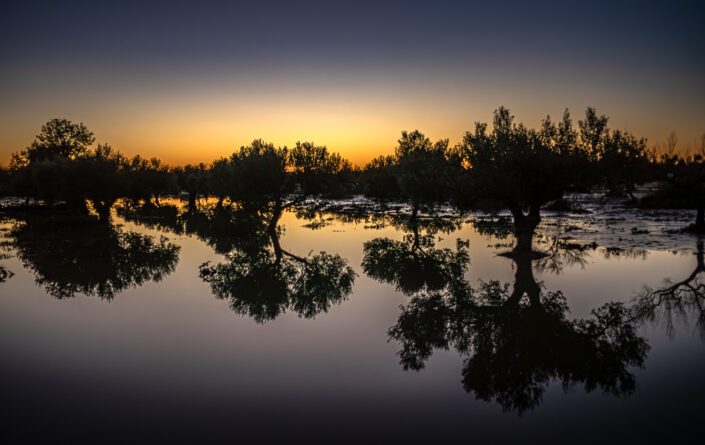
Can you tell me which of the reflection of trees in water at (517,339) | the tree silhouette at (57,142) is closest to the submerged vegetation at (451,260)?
the reflection of trees in water at (517,339)

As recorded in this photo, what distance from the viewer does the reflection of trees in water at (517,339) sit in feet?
36.0

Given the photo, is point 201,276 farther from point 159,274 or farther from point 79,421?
point 79,421

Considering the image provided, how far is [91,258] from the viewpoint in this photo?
30703 mm

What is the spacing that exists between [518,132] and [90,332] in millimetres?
32511

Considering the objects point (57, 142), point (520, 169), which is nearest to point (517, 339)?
point (520, 169)

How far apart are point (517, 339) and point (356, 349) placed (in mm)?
6269

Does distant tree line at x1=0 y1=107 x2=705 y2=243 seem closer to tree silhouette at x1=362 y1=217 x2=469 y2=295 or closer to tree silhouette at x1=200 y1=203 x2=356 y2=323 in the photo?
tree silhouette at x1=362 y1=217 x2=469 y2=295

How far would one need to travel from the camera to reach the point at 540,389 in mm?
10602

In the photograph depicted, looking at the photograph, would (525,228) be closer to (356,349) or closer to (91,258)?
(356,349)

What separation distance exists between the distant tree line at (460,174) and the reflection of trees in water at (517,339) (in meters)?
10.3

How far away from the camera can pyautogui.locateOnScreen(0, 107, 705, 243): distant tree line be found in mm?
28781

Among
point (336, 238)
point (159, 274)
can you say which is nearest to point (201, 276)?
point (159, 274)

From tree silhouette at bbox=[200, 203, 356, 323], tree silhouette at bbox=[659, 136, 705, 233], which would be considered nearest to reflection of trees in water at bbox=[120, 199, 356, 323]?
tree silhouette at bbox=[200, 203, 356, 323]

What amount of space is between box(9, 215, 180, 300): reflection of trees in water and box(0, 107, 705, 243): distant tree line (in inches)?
560
